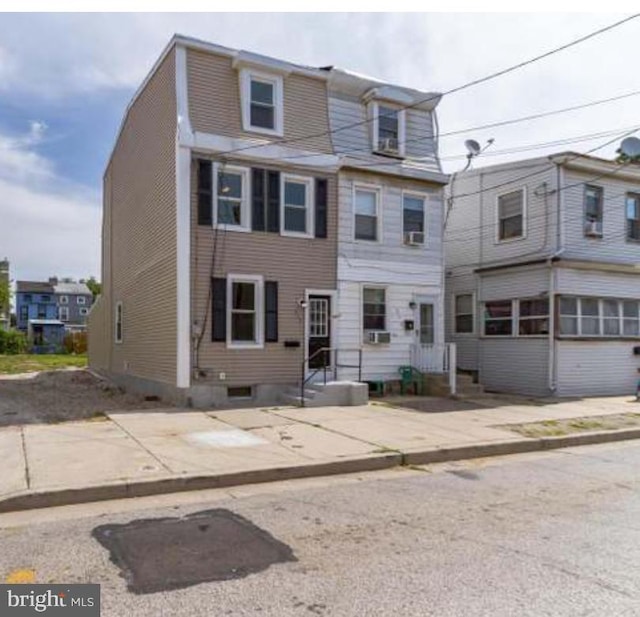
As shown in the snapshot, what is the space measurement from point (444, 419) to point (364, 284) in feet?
15.6

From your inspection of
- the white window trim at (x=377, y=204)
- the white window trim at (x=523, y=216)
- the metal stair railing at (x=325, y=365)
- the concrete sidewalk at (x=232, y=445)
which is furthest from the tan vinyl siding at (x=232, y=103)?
the concrete sidewalk at (x=232, y=445)

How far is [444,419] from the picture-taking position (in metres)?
11.5

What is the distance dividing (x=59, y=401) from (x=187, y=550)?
1080 cm

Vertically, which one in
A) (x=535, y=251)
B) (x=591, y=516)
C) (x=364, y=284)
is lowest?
(x=591, y=516)

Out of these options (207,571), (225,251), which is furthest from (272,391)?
(207,571)

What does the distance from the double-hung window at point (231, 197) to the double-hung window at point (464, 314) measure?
27.3 ft

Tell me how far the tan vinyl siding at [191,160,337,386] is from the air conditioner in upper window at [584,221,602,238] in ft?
23.5

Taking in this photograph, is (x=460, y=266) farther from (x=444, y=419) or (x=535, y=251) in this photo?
(x=444, y=419)

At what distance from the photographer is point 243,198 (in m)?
13.9

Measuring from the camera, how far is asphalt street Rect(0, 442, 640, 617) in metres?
3.87

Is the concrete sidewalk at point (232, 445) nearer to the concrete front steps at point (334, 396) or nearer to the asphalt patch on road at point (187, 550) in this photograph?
the concrete front steps at point (334, 396)

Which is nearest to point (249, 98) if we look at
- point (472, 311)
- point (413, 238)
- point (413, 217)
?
point (413, 217)

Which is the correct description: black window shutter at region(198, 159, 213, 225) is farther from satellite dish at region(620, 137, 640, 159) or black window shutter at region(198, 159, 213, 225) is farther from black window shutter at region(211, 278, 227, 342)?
satellite dish at region(620, 137, 640, 159)

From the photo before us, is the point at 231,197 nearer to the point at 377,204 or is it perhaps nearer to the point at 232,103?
the point at 232,103
